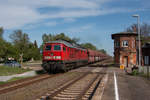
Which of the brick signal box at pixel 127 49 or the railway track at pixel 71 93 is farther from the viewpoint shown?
the brick signal box at pixel 127 49

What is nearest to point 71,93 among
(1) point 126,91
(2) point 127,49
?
(1) point 126,91

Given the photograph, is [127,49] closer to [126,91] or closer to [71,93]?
[126,91]

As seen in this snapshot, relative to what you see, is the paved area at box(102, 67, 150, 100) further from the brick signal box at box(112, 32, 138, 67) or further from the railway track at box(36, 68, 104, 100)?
the brick signal box at box(112, 32, 138, 67)

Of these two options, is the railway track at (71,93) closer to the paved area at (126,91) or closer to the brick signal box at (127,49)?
the paved area at (126,91)

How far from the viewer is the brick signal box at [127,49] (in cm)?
3509

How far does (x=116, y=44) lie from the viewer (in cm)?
3678

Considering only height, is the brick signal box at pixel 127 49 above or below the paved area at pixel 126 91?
above

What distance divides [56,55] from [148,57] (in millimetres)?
19200

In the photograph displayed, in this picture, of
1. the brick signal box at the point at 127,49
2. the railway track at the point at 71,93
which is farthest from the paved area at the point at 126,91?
the brick signal box at the point at 127,49

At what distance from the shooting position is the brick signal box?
3509cm

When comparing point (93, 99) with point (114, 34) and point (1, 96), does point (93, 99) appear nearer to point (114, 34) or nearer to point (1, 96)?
point (1, 96)

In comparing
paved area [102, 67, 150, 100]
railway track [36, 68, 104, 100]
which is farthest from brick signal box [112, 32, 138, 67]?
railway track [36, 68, 104, 100]

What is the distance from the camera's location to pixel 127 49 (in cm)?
3525

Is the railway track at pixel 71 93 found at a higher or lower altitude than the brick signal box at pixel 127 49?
lower
